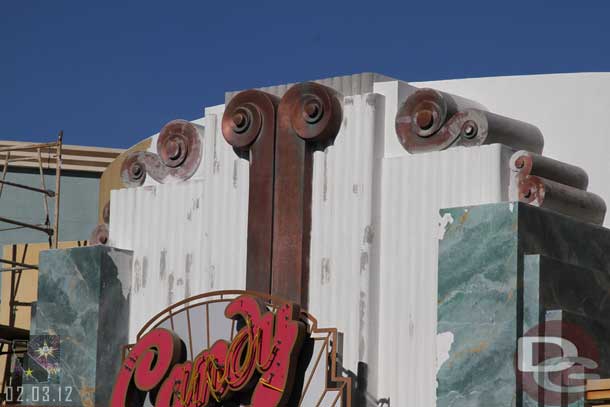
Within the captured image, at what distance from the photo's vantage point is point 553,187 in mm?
17047

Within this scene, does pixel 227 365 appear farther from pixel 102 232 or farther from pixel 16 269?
pixel 16 269

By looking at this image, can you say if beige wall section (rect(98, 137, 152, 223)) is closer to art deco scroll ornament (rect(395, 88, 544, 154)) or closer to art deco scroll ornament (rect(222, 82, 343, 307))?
art deco scroll ornament (rect(222, 82, 343, 307))

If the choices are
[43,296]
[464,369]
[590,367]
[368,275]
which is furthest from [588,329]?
[43,296]

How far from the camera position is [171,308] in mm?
19500

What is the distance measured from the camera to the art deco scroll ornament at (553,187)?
666 inches

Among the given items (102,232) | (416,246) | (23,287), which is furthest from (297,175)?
(23,287)

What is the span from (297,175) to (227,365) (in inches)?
108

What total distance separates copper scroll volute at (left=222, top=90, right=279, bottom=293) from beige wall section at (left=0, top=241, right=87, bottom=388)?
8.01 metres

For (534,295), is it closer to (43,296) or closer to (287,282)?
(287,282)

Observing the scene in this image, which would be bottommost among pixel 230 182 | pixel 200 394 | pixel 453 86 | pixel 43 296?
pixel 200 394

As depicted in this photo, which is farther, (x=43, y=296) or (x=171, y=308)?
(x=43, y=296)

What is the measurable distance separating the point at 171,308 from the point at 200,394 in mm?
1520

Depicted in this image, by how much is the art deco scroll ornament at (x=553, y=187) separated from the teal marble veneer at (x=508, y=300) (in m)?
0.38

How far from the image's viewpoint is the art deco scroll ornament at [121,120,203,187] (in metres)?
20.5
